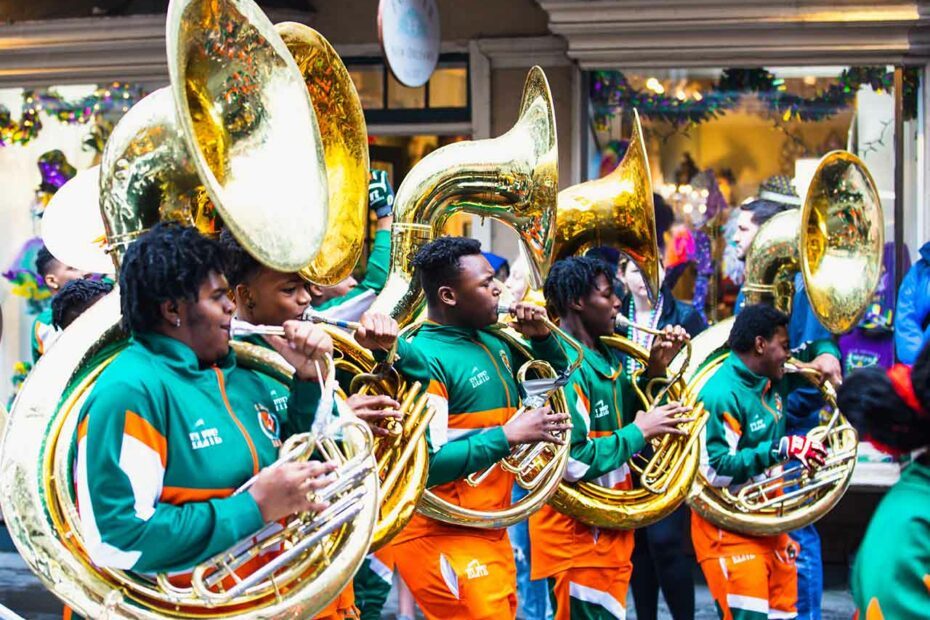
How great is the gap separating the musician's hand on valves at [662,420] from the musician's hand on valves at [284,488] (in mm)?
2232

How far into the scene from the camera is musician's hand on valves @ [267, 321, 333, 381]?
11.3 feet

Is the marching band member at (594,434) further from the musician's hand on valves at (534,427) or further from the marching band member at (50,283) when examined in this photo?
the marching band member at (50,283)

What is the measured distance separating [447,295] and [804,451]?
5.46ft

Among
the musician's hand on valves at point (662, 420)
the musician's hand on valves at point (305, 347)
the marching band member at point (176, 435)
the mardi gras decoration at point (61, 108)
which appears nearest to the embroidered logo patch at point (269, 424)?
the marching band member at point (176, 435)

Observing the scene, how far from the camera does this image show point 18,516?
10.3 ft

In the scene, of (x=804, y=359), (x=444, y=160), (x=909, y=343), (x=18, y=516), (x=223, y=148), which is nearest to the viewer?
(x=18, y=516)

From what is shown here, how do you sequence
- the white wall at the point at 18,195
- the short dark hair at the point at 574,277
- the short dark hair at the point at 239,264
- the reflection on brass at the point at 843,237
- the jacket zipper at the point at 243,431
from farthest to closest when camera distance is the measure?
the white wall at the point at 18,195
the reflection on brass at the point at 843,237
the short dark hair at the point at 574,277
the short dark hair at the point at 239,264
the jacket zipper at the point at 243,431

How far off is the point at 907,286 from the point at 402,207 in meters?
3.36

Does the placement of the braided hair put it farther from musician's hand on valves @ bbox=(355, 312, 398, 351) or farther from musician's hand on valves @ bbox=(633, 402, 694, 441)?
musician's hand on valves @ bbox=(633, 402, 694, 441)

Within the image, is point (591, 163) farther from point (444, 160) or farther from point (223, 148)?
point (223, 148)

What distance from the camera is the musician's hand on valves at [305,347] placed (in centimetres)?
344

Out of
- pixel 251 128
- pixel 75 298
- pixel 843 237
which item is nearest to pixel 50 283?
pixel 75 298

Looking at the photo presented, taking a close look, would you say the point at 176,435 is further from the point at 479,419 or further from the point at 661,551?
the point at 661,551

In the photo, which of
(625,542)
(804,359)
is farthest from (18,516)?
(804,359)
